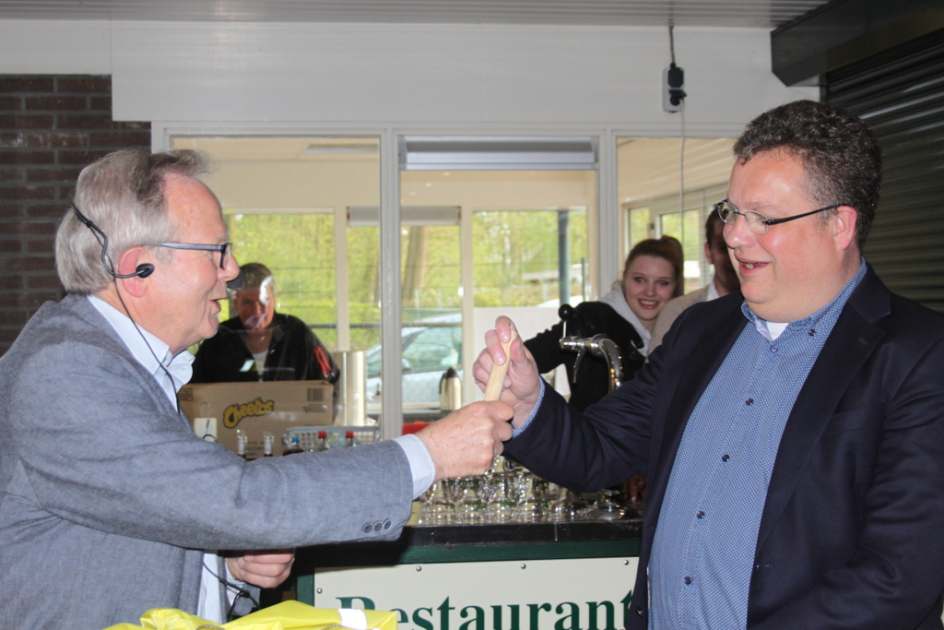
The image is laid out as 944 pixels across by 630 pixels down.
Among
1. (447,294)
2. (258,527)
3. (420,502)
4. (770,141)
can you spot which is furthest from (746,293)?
Result: (447,294)

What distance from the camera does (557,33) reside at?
5883 millimetres

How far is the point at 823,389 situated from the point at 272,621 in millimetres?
1027

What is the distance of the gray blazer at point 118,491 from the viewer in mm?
1493

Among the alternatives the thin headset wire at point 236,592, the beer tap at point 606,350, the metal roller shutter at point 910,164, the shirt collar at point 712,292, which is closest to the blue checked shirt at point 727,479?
the thin headset wire at point 236,592

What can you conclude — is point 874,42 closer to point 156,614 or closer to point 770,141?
point 770,141

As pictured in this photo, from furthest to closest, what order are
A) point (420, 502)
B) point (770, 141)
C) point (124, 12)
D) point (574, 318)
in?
point (124, 12)
point (574, 318)
point (420, 502)
point (770, 141)

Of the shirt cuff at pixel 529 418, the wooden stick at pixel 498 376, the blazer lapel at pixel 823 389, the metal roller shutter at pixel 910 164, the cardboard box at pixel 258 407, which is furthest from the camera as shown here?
the cardboard box at pixel 258 407

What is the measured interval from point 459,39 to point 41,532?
468 cm

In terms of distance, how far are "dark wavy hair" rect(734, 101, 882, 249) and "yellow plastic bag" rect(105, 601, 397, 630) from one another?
3.57 ft

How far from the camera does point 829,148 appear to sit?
1.90 m

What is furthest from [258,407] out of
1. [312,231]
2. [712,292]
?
[712,292]

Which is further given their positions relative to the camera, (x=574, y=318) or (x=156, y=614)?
(x=574, y=318)

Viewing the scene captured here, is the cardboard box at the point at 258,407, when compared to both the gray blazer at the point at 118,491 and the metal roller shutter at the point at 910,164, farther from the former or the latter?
the gray blazer at the point at 118,491

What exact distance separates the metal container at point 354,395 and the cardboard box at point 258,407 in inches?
6.9
